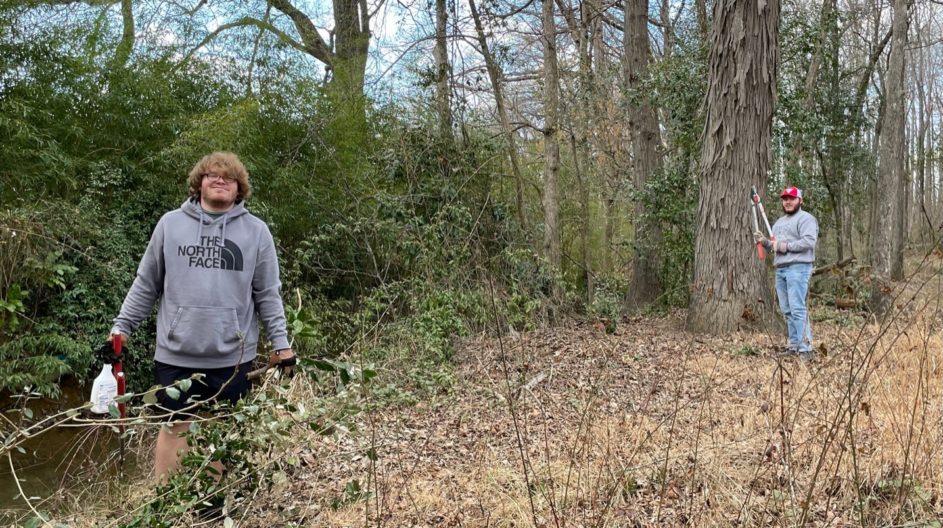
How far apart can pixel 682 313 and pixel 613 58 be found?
930 centimetres

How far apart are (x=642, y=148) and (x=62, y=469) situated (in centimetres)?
972

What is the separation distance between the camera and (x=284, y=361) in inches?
109

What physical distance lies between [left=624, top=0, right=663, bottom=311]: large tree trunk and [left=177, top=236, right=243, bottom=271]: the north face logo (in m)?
8.95

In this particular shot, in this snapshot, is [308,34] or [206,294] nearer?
[206,294]

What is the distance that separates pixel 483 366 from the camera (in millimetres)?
5145

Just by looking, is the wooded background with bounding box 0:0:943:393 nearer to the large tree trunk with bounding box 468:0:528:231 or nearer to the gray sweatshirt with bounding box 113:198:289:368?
the large tree trunk with bounding box 468:0:528:231

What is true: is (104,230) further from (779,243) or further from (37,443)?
(779,243)

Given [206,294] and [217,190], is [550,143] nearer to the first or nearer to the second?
[217,190]

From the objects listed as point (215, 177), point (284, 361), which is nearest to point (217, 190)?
point (215, 177)

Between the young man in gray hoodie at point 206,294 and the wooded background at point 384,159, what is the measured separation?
3.74m

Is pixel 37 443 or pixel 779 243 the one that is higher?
pixel 779 243

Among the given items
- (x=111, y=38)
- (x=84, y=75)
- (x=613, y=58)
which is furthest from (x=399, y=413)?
(x=613, y=58)

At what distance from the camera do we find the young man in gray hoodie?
9.19 feet

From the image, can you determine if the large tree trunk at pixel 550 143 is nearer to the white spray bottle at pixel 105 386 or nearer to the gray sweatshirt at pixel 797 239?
the gray sweatshirt at pixel 797 239
